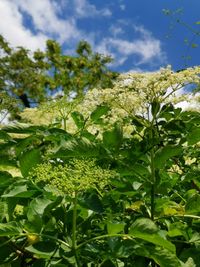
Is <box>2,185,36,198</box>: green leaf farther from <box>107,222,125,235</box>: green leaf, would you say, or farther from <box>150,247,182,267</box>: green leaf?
<box>150,247,182,267</box>: green leaf

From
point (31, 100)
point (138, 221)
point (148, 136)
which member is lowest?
point (138, 221)

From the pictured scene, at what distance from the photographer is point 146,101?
2.62 meters

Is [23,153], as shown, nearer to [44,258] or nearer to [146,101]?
[44,258]

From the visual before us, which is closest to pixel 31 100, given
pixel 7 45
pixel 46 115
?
pixel 7 45

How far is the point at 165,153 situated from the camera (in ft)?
6.70

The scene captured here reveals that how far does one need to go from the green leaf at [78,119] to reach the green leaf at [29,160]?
2.45ft

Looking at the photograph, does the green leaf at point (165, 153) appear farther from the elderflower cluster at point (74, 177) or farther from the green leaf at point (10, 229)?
the green leaf at point (10, 229)

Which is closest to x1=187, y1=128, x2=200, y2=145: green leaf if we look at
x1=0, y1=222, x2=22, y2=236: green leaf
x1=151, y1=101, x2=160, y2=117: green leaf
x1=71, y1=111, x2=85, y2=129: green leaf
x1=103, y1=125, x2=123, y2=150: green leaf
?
x1=151, y1=101, x2=160, y2=117: green leaf

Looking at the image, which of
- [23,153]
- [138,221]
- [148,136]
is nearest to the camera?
[138,221]

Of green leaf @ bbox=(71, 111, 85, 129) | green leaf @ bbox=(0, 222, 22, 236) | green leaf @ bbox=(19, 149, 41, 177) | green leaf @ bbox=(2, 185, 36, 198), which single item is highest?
green leaf @ bbox=(71, 111, 85, 129)

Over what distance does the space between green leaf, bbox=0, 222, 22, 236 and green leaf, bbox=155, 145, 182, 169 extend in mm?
663

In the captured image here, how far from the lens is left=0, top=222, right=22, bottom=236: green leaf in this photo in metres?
1.65

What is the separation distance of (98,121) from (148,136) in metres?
0.44

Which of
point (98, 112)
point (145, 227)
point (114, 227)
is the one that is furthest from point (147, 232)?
point (98, 112)
